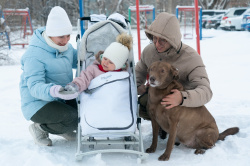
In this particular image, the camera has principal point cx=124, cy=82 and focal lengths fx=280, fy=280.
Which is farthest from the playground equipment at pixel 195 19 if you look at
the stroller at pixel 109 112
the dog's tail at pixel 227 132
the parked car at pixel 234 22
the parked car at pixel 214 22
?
the stroller at pixel 109 112

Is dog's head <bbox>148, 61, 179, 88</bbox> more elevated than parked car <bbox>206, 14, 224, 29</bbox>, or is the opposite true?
parked car <bbox>206, 14, 224, 29</bbox>

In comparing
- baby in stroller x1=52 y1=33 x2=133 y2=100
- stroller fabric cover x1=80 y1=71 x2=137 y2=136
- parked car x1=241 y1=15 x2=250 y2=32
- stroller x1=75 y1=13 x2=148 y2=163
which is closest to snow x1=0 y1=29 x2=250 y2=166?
stroller x1=75 y1=13 x2=148 y2=163

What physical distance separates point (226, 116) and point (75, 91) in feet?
7.94

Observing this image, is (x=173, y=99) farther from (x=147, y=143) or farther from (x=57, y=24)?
(x=57, y=24)

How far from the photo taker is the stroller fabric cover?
2637mm

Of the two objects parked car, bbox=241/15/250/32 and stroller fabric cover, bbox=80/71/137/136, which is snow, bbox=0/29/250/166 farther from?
parked car, bbox=241/15/250/32

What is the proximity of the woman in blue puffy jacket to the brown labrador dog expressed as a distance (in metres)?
0.94

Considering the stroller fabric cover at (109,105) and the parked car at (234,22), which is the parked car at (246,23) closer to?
the parked car at (234,22)

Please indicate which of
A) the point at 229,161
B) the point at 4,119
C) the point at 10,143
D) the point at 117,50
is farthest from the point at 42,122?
the point at 229,161

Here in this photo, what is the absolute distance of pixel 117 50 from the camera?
298 centimetres

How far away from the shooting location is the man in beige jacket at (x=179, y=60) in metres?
2.77

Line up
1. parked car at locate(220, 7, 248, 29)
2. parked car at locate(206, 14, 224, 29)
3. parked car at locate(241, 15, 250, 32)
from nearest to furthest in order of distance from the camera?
parked car at locate(241, 15, 250, 32) < parked car at locate(220, 7, 248, 29) < parked car at locate(206, 14, 224, 29)

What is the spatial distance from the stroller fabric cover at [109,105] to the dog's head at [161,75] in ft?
0.90

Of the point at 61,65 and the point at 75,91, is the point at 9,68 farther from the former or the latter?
the point at 75,91
